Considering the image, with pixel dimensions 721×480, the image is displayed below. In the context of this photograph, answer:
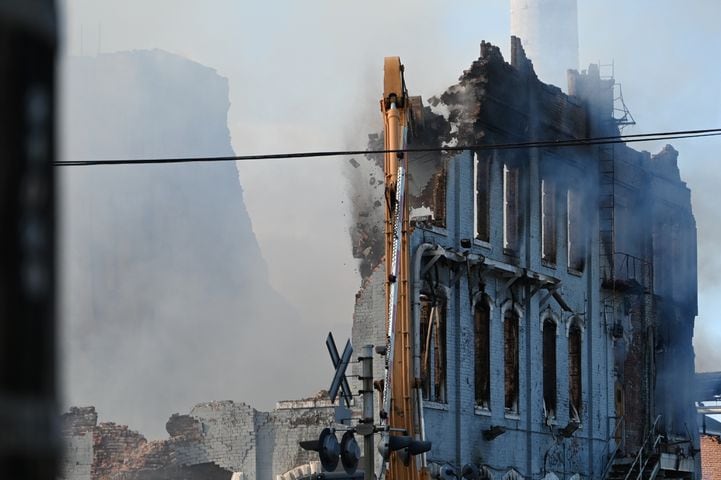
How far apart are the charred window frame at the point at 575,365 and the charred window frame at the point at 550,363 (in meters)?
0.83

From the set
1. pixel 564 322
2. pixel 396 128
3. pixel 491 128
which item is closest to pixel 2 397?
pixel 396 128

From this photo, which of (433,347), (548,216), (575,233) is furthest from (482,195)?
(575,233)

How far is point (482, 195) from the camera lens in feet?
97.6

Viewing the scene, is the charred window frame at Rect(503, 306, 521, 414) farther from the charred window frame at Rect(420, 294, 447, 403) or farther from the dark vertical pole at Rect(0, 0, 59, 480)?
the dark vertical pole at Rect(0, 0, 59, 480)

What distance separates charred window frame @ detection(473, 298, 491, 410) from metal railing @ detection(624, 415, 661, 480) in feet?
16.6

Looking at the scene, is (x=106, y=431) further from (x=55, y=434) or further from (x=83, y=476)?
(x=55, y=434)

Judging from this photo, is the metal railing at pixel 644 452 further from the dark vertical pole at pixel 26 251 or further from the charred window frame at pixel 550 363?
the dark vertical pole at pixel 26 251

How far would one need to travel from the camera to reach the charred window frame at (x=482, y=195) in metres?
29.5

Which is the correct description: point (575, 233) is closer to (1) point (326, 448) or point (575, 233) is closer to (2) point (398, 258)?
(2) point (398, 258)

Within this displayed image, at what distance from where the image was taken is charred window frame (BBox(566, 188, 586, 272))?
33344mm

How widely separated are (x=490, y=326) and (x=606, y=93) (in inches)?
340

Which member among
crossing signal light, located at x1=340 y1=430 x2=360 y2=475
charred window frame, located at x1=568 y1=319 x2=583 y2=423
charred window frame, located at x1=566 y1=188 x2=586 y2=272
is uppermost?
charred window frame, located at x1=566 y1=188 x2=586 y2=272

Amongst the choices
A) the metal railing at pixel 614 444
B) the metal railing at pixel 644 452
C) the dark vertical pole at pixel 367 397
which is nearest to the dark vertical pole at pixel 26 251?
the dark vertical pole at pixel 367 397

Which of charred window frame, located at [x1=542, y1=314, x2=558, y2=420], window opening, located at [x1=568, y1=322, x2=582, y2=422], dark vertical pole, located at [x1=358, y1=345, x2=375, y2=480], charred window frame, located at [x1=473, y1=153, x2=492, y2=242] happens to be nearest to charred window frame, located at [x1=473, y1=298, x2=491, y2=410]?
charred window frame, located at [x1=473, y1=153, x2=492, y2=242]
